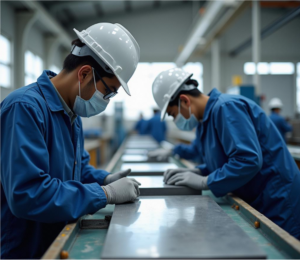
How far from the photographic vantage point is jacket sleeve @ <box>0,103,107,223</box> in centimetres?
93

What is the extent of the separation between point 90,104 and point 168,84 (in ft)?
2.50

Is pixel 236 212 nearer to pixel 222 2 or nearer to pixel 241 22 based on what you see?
pixel 222 2

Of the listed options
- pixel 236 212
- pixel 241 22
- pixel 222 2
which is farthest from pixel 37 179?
pixel 241 22

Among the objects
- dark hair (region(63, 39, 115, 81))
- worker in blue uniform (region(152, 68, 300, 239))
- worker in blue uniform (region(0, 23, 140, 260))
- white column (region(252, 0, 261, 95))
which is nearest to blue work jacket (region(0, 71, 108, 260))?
worker in blue uniform (region(0, 23, 140, 260))

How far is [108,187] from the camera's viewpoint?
1247 millimetres

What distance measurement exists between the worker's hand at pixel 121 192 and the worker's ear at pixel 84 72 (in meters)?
0.49

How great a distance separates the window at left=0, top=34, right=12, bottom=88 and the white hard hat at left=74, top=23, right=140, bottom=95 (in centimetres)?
542

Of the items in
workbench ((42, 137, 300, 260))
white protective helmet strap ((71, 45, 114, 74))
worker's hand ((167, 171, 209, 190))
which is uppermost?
white protective helmet strap ((71, 45, 114, 74))

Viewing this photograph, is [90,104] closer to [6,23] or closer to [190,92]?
[190,92]

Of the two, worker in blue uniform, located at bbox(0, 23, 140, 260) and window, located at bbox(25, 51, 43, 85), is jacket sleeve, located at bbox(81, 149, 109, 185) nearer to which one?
worker in blue uniform, located at bbox(0, 23, 140, 260)

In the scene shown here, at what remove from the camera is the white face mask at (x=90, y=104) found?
4.23 ft

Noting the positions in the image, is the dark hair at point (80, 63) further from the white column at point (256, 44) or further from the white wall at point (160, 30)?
the white wall at point (160, 30)

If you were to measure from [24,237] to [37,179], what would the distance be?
1.07ft

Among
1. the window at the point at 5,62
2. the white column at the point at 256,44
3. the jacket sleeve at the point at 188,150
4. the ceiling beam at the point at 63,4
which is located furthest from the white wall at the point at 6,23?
the white column at the point at 256,44
